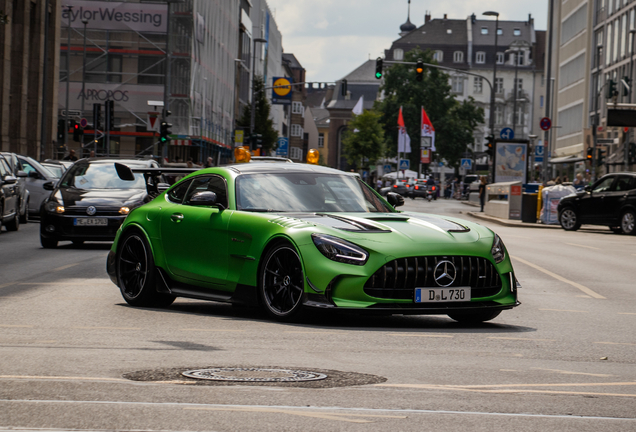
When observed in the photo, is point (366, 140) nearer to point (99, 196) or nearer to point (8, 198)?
point (8, 198)

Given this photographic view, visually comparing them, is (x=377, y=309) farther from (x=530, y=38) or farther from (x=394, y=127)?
(x=530, y=38)

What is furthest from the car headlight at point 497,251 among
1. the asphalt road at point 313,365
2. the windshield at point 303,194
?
the windshield at point 303,194

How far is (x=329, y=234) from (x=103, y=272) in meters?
6.68

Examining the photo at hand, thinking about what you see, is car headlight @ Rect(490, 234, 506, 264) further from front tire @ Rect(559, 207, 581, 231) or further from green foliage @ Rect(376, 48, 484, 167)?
green foliage @ Rect(376, 48, 484, 167)

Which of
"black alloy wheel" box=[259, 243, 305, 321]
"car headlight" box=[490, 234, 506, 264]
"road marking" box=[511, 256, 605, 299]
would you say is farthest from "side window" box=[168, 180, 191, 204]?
"road marking" box=[511, 256, 605, 299]

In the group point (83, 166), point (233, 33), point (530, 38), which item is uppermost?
point (530, 38)

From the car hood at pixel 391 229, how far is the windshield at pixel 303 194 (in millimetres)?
309

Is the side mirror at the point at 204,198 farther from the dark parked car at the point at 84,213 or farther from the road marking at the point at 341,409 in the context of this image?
the dark parked car at the point at 84,213

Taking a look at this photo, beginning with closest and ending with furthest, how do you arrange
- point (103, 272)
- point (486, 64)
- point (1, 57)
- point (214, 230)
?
point (214, 230), point (103, 272), point (1, 57), point (486, 64)

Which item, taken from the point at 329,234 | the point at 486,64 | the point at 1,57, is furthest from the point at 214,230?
the point at 486,64

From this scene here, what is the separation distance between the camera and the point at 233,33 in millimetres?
91250

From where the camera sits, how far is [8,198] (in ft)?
76.9

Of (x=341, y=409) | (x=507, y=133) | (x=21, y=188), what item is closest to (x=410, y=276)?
A: (x=341, y=409)

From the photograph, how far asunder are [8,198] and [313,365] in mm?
18238
